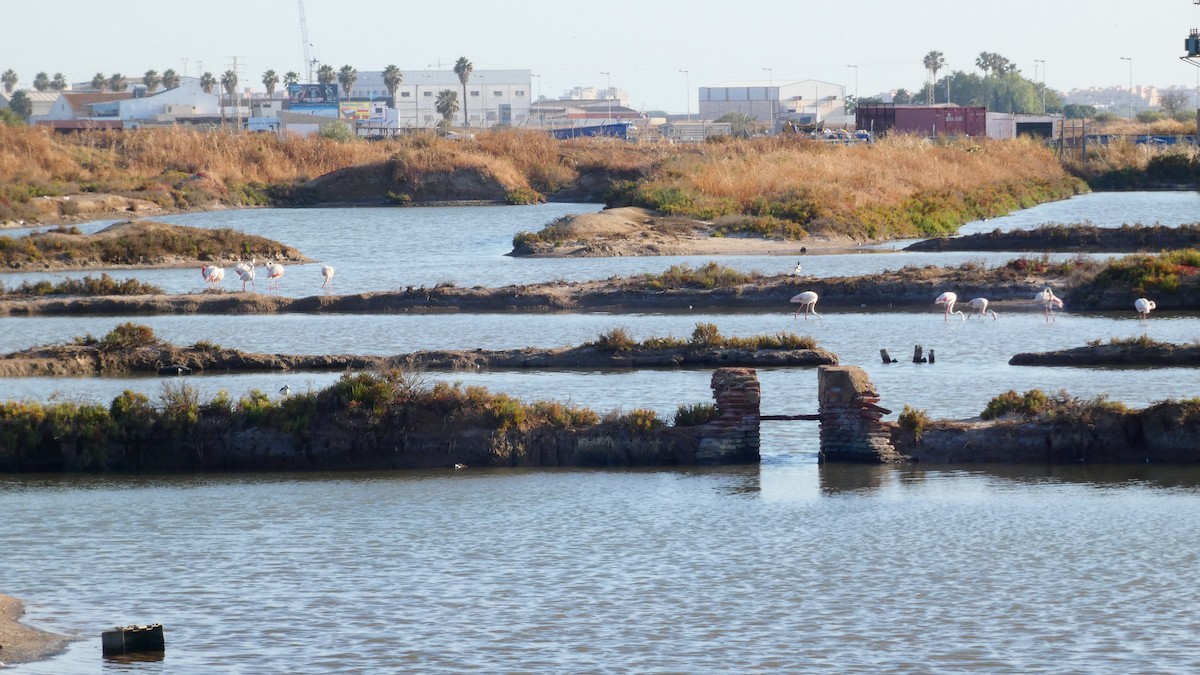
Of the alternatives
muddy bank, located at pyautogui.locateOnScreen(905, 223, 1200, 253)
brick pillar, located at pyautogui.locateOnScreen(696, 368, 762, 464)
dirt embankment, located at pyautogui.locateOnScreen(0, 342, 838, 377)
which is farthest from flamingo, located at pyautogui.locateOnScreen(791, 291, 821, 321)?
muddy bank, located at pyautogui.locateOnScreen(905, 223, 1200, 253)

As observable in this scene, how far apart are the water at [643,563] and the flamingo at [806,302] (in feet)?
29.3

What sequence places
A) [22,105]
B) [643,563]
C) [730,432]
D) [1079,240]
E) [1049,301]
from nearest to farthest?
1. [643,563]
2. [730,432]
3. [1049,301]
4. [1079,240]
5. [22,105]

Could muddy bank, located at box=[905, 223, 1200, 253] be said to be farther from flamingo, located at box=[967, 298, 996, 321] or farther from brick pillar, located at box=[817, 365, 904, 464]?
brick pillar, located at box=[817, 365, 904, 464]

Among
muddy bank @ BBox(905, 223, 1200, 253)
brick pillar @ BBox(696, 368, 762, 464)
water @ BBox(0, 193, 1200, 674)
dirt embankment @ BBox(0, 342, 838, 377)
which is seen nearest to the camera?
water @ BBox(0, 193, 1200, 674)

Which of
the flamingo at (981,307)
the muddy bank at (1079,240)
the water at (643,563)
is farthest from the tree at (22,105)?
the water at (643,563)

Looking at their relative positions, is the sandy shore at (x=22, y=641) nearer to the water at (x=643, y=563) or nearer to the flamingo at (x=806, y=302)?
the water at (x=643, y=563)

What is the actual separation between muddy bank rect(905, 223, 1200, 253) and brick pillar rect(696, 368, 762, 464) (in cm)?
3071

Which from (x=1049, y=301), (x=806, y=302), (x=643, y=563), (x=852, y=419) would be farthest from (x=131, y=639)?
(x=1049, y=301)

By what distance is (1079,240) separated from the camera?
48.7 m

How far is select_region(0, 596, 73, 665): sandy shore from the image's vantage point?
37.7 feet

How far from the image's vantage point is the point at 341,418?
743 inches

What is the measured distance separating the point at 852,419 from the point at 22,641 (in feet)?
31.2

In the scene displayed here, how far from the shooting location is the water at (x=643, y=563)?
11.8 m

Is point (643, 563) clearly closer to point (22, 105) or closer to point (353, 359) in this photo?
point (353, 359)
